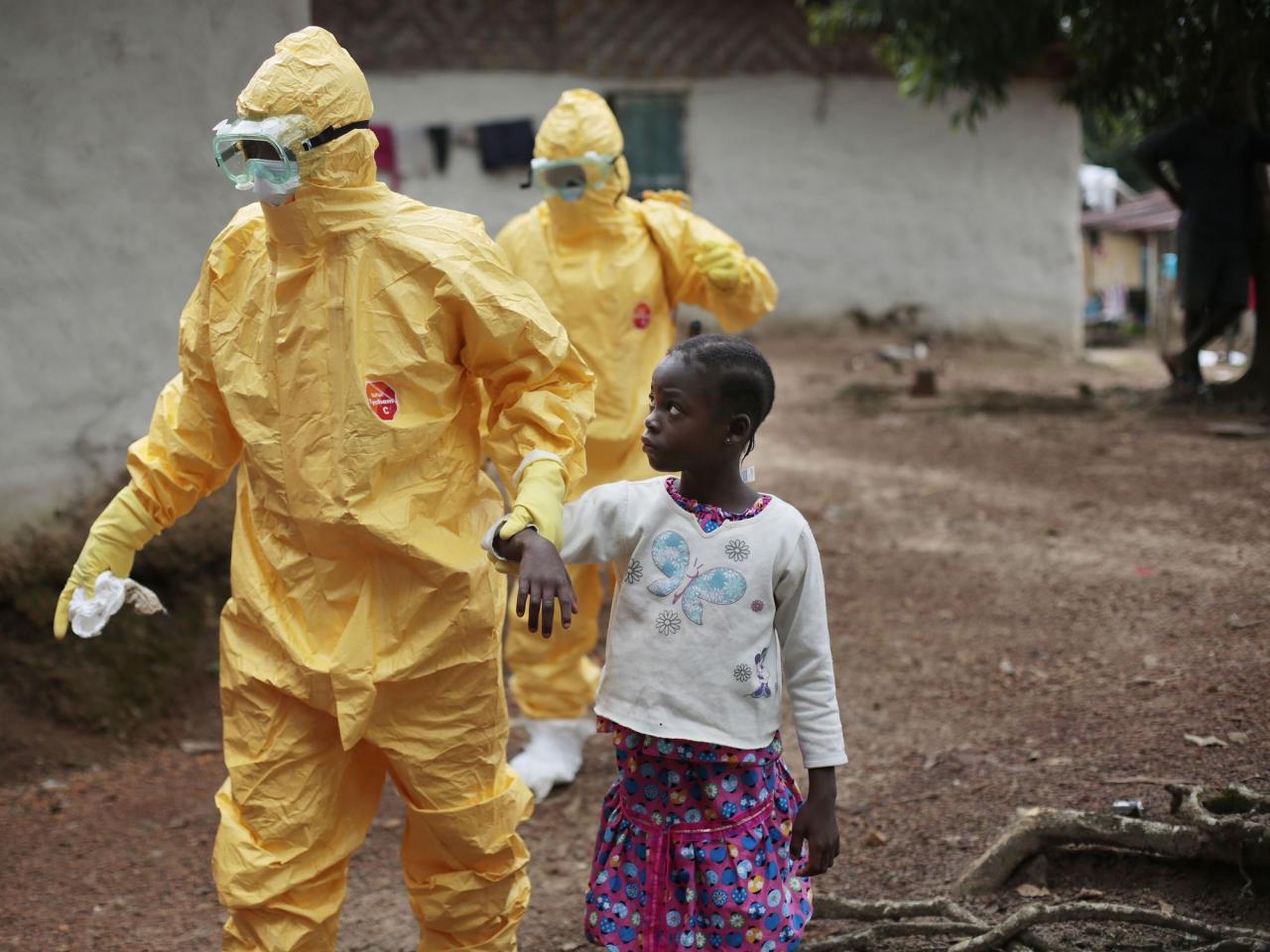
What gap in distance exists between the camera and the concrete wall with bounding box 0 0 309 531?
15.7 ft

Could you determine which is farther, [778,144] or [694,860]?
[778,144]

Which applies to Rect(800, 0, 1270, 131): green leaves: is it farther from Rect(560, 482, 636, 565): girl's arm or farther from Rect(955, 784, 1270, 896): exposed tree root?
Rect(560, 482, 636, 565): girl's arm

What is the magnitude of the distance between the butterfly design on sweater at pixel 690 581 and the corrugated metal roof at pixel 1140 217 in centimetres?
2103

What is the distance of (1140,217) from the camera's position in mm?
22312

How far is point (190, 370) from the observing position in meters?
2.85

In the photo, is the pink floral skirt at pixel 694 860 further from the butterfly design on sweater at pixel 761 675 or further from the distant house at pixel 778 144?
the distant house at pixel 778 144

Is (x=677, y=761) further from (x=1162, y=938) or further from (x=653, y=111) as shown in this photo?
(x=653, y=111)

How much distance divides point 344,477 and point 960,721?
108 inches

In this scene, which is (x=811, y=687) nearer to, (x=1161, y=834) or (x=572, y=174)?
(x=1161, y=834)

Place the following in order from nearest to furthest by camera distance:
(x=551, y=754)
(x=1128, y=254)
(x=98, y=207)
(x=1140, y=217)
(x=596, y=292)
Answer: (x=596, y=292) → (x=551, y=754) → (x=98, y=207) → (x=1140, y=217) → (x=1128, y=254)

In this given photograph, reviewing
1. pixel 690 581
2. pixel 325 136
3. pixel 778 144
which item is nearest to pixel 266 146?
pixel 325 136

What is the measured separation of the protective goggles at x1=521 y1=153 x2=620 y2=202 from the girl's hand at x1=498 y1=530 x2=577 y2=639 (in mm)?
2313

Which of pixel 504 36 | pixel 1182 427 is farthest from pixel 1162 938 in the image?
pixel 504 36

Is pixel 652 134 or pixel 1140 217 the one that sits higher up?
pixel 652 134
